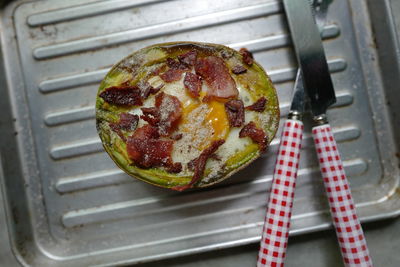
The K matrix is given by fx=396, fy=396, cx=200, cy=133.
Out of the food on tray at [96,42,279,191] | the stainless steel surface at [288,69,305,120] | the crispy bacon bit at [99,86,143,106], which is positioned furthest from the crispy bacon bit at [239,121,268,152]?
the crispy bacon bit at [99,86,143,106]

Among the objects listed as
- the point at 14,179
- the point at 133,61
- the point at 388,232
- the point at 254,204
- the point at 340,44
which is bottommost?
the point at 388,232

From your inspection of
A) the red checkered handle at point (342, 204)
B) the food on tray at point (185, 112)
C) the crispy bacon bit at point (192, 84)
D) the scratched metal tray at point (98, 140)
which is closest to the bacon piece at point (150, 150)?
the food on tray at point (185, 112)

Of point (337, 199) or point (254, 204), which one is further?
point (254, 204)

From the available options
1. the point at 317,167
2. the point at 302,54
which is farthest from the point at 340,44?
the point at 317,167

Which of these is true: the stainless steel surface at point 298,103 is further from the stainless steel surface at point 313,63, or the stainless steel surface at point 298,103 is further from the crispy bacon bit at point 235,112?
the crispy bacon bit at point 235,112

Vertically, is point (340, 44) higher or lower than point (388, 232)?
higher

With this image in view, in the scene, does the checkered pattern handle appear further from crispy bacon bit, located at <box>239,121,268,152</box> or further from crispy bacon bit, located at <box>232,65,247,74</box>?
crispy bacon bit, located at <box>232,65,247,74</box>

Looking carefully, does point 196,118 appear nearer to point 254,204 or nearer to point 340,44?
point 254,204
